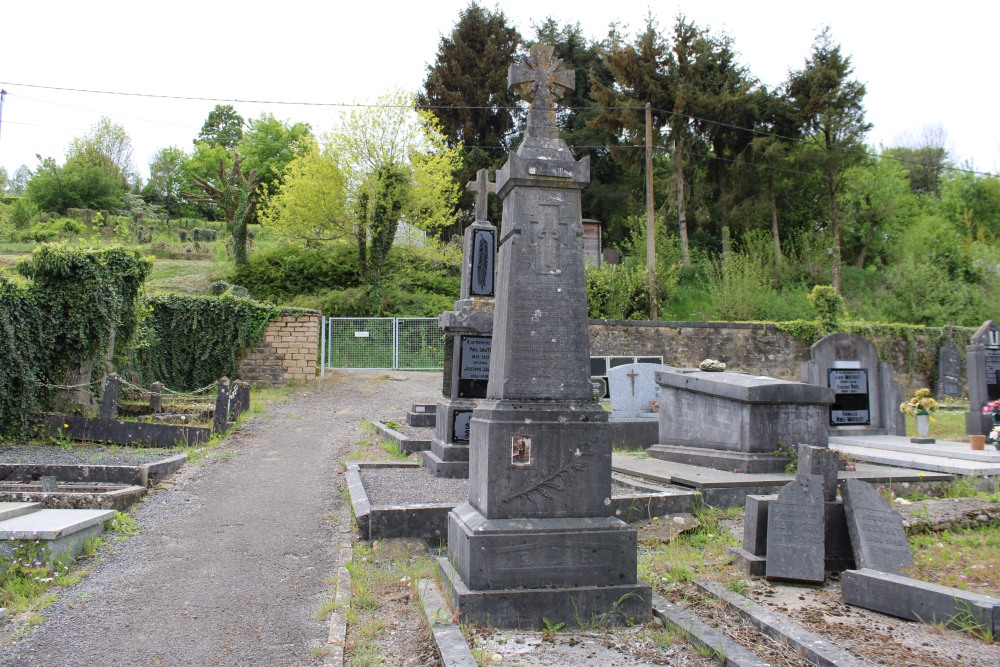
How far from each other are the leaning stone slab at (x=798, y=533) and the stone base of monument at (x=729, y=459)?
2948 millimetres

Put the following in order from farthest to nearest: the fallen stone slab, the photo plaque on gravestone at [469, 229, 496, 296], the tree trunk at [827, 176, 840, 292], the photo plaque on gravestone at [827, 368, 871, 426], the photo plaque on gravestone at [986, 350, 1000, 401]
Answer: the tree trunk at [827, 176, 840, 292] → the photo plaque on gravestone at [986, 350, 1000, 401] → the photo plaque on gravestone at [827, 368, 871, 426] → the photo plaque on gravestone at [469, 229, 496, 296] → the fallen stone slab

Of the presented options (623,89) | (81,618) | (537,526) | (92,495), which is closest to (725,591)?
(537,526)

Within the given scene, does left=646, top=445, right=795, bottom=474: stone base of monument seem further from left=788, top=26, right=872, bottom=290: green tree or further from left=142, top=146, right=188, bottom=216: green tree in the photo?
left=142, top=146, right=188, bottom=216: green tree

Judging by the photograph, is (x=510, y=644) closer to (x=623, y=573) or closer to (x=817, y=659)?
(x=623, y=573)

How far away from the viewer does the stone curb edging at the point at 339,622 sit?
11.9 ft

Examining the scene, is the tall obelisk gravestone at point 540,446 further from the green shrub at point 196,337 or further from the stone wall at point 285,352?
the green shrub at point 196,337

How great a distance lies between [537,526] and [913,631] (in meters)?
2.13

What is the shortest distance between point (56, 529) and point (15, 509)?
2.67ft

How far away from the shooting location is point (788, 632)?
11.5ft

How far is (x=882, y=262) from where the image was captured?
105 ft

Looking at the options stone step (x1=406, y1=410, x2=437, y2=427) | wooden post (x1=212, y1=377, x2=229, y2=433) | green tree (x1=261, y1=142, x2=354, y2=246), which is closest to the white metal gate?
green tree (x1=261, y1=142, x2=354, y2=246)

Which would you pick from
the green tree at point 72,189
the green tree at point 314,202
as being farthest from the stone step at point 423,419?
the green tree at point 72,189

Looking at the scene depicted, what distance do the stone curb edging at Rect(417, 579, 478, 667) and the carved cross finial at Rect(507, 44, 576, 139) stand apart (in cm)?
315

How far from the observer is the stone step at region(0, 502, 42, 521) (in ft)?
17.8
